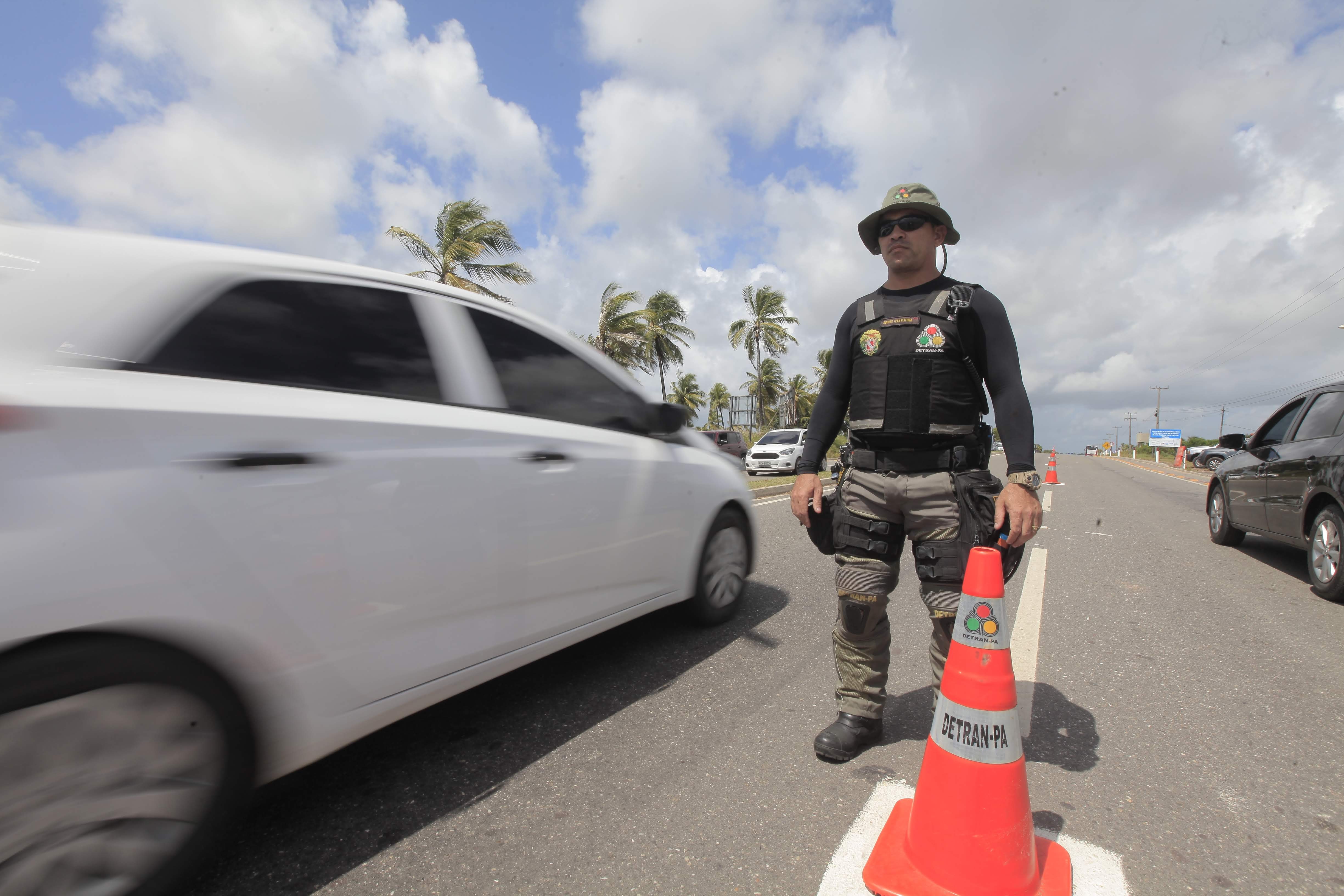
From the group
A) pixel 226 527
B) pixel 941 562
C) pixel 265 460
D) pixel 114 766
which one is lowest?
pixel 114 766

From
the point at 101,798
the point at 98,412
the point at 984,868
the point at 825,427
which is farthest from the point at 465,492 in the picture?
the point at 984,868

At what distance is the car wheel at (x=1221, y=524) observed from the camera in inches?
255

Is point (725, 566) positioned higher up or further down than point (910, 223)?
further down

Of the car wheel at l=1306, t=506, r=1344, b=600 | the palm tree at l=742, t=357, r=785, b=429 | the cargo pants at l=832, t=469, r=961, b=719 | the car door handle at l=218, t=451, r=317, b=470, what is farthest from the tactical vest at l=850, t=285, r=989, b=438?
the palm tree at l=742, t=357, r=785, b=429

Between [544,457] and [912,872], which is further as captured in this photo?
[544,457]

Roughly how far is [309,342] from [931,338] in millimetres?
1899

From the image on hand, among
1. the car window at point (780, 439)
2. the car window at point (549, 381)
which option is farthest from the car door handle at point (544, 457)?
the car window at point (780, 439)

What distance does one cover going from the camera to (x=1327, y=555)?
4.45 m

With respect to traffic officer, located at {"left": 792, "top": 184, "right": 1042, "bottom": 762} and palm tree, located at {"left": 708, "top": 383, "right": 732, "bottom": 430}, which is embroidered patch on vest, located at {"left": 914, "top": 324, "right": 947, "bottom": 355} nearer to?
traffic officer, located at {"left": 792, "top": 184, "right": 1042, "bottom": 762}

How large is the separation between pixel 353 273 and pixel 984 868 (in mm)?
2380

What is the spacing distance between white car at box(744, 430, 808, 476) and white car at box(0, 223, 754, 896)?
644 inches

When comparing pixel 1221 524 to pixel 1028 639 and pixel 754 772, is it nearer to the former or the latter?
pixel 1028 639

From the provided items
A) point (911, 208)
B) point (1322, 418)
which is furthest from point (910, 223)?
point (1322, 418)

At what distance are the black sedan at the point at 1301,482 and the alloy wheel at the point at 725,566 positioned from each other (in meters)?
4.06
